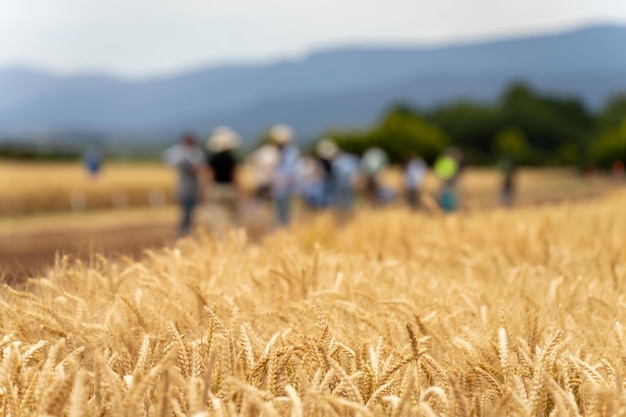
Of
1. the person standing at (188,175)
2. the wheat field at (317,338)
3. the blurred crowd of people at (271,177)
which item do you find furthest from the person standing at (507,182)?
the wheat field at (317,338)

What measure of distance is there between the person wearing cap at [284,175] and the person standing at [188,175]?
1.15 m

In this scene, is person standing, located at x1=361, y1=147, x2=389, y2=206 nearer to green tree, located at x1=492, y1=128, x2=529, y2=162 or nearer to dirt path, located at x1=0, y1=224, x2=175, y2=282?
dirt path, located at x1=0, y1=224, x2=175, y2=282

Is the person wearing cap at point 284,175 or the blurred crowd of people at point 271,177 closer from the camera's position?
the blurred crowd of people at point 271,177

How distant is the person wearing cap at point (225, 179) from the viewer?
36.2 feet

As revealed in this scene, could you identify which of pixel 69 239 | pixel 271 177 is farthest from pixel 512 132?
pixel 271 177

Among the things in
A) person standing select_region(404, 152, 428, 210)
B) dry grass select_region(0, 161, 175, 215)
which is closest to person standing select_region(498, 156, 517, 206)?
person standing select_region(404, 152, 428, 210)

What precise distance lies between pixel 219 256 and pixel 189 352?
1.97 m

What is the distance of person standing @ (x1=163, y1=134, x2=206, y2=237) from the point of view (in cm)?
1212

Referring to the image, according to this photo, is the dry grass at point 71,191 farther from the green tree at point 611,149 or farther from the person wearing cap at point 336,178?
the green tree at point 611,149

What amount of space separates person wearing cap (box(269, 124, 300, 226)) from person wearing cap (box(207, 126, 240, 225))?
128 centimetres

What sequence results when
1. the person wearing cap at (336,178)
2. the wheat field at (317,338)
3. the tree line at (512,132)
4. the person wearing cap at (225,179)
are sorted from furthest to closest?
the tree line at (512,132) → the person wearing cap at (336,178) → the person wearing cap at (225,179) → the wheat field at (317,338)

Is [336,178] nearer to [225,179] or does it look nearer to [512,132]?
[225,179]

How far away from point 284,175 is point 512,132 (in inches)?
4255

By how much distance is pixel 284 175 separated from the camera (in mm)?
12383
